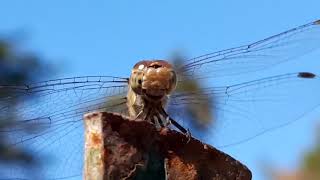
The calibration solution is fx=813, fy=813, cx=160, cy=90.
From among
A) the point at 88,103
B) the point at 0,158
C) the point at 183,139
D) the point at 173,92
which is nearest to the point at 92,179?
the point at 183,139

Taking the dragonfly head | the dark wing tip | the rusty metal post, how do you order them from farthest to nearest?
1. the dark wing tip
2. the dragonfly head
3. the rusty metal post

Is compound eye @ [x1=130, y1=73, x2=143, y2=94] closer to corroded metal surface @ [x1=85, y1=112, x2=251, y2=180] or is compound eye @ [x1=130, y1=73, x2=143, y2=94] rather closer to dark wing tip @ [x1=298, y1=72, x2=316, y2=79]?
dark wing tip @ [x1=298, y1=72, x2=316, y2=79]

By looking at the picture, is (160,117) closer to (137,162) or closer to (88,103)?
(88,103)

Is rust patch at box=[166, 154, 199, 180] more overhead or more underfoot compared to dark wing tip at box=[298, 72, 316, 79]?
more underfoot

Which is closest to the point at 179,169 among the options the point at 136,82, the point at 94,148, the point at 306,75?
the point at 94,148

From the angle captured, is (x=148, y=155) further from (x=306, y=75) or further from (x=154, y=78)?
(x=306, y=75)

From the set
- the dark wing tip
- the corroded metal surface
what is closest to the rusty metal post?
the corroded metal surface
